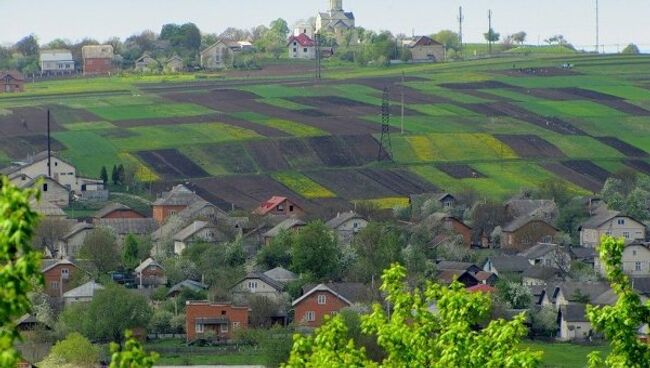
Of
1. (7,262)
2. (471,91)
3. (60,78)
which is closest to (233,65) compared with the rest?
(60,78)

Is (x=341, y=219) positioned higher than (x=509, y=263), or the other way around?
(x=341, y=219)

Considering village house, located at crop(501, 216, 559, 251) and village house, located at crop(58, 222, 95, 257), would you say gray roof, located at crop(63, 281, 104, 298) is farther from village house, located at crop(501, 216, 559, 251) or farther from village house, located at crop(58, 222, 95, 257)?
village house, located at crop(501, 216, 559, 251)

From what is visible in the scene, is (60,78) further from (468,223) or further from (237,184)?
(468,223)

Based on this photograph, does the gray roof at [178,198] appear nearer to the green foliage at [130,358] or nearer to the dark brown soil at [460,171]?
the dark brown soil at [460,171]

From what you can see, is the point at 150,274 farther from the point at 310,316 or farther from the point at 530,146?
the point at 530,146

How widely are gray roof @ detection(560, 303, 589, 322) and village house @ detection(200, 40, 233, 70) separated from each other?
77.6 metres

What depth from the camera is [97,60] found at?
127562 mm

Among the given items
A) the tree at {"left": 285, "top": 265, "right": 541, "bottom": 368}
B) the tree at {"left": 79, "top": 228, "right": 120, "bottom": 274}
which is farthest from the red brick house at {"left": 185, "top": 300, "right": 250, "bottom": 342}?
the tree at {"left": 285, "top": 265, "right": 541, "bottom": 368}

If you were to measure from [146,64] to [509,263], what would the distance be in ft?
230

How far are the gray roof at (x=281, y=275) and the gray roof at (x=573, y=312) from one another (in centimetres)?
936

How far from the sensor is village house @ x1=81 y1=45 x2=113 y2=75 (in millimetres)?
125812

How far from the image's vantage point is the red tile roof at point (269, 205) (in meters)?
69.7

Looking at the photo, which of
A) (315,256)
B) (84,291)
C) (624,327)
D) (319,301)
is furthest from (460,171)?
(624,327)

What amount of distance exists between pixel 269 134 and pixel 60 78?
36.2m
